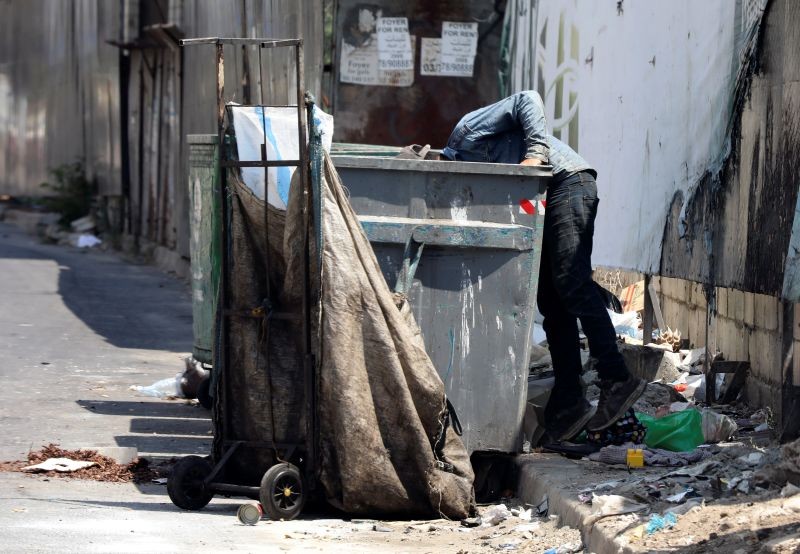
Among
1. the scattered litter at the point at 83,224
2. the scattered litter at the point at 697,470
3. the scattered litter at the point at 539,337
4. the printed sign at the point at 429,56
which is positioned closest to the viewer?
the scattered litter at the point at 697,470

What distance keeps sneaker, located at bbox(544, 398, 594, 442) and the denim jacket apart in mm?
1103

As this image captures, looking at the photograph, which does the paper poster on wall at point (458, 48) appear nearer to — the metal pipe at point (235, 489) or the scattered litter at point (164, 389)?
the scattered litter at point (164, 389)

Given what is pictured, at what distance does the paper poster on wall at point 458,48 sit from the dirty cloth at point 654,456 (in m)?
6.81

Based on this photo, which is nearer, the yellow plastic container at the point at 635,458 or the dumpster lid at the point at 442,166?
the yellow plastic container at the point at 635,458

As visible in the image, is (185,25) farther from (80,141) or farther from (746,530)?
(746,530)

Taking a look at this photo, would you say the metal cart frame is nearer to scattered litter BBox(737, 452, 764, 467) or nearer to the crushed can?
the crushed can

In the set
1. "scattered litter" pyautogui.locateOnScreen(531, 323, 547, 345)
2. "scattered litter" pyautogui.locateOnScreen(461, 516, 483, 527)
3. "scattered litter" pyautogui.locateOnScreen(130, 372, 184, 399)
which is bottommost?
"scattered litter" pyautogui.locateOnScreen(130, 372, 184, 399)

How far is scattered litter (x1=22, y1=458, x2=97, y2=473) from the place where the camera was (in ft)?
20.3

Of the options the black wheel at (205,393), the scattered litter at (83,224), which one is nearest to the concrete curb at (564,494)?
the black wheel at (205,393)

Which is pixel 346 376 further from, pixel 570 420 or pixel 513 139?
pixel 513 139

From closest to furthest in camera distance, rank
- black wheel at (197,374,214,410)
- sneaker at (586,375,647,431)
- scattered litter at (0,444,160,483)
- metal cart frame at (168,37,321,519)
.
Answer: metal cart frame at (168,37,321,519) → sneaker at (586,375,647,431) → scattered litter at (0,444,160,483) → black wheel at (197,374,214,410)

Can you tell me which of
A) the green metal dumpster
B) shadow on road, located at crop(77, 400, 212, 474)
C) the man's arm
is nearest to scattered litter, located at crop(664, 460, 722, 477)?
the man's arm

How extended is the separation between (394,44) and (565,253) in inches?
254

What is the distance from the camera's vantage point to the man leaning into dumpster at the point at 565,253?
5809 mm
